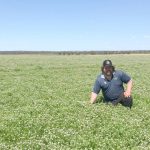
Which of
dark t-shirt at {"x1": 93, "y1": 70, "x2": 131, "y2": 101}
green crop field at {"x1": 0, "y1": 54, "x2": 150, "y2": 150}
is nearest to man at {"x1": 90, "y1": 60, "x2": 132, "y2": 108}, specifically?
dark t-shirt at {"x1": 93, "y1": 70, "x2": 131, "y2": 101}

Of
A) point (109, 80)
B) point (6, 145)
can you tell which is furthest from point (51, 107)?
point (6, 145)

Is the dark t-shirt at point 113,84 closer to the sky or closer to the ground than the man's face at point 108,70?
closer to the ground

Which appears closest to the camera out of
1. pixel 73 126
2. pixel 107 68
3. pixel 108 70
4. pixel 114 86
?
pixel 73 126

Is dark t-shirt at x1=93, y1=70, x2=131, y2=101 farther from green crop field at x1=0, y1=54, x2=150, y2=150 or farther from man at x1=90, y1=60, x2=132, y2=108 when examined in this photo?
green crop field at x1=0, y1=54, x2=150, y2=150

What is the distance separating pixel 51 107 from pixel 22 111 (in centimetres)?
183

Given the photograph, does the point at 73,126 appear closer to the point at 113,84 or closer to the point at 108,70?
the point at 108,70

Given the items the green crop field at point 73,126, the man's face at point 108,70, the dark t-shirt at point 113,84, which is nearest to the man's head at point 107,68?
the man's face at point 108,70

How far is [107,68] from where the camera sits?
21891mm

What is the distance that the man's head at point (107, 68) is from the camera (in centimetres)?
2167

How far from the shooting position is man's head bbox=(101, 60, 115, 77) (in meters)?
21.7

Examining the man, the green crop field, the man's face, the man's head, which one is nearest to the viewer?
the green crop field

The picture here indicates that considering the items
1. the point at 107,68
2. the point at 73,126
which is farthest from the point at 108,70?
the point at 73,126

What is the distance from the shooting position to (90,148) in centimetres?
1379

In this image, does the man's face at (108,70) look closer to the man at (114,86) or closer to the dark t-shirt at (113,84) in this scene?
the man at (114,86)
